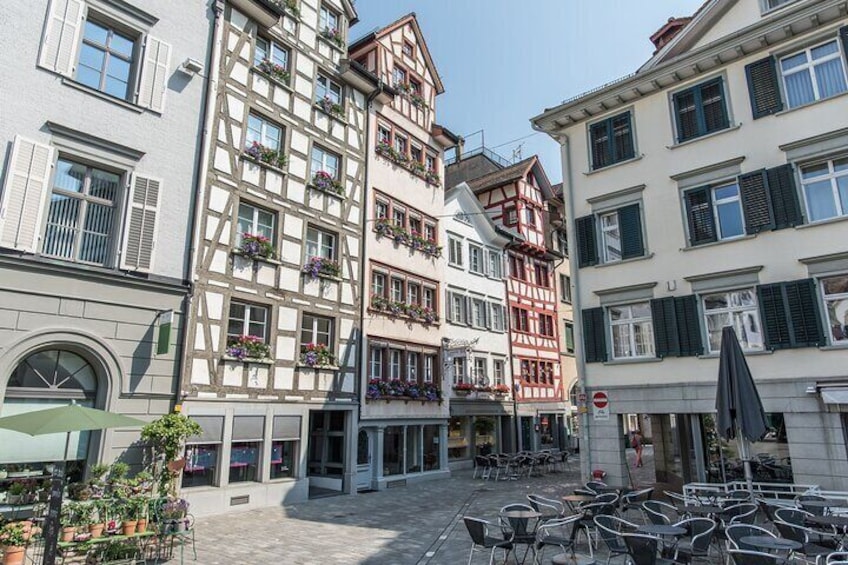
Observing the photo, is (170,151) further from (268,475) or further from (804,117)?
(804,117)

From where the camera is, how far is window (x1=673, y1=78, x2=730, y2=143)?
597 inches

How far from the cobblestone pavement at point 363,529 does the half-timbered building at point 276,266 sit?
1372 mm

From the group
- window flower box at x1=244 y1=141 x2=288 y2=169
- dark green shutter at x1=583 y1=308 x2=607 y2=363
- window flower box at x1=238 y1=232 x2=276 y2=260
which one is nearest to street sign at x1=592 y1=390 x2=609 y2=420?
dark green shutter at x1=583 y1=308 x2=607 y2=363

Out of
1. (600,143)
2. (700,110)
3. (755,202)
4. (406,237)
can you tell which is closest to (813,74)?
(700,110)

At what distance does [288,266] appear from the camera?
15.9m

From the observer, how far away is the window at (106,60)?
12188 millimetres

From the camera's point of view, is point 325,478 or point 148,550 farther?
point 325,478

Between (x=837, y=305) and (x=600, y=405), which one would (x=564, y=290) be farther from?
(x=837, y=305)

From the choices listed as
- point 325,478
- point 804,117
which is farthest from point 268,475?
point 804,117

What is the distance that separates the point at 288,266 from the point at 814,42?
14934 millimetres

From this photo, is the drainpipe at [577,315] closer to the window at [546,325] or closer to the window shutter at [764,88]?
the window shutter at [764,88]

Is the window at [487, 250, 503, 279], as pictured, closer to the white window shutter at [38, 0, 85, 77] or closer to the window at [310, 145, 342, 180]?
the window at [310, 145, 342, 180]

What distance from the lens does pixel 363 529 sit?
37.5ft

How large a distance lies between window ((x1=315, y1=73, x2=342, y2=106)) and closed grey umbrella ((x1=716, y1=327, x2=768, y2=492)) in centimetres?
1406
